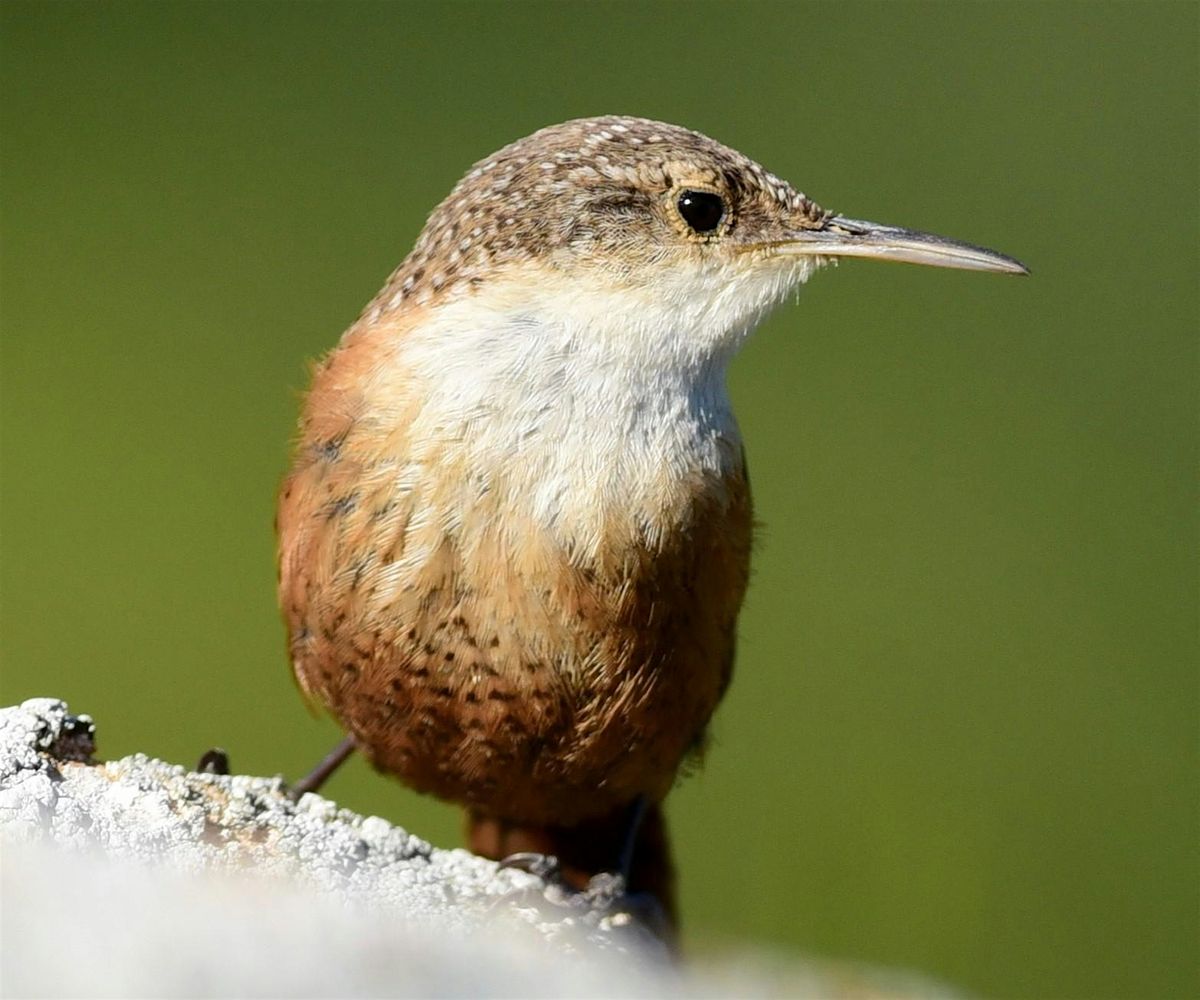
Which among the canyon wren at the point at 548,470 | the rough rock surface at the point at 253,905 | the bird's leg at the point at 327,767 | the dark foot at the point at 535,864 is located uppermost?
the canyon wren at the point at 548,470

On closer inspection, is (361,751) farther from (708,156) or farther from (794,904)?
(794,904)

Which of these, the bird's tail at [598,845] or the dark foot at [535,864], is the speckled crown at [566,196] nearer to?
the dark foot at [535,864]

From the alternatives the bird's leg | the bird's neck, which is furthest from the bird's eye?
the bird's leg

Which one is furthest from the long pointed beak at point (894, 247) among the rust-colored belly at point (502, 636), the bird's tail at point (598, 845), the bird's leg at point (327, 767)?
the bird's leg at point (327, 767)

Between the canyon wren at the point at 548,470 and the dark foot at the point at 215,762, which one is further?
the dark foot at the point at 215,762

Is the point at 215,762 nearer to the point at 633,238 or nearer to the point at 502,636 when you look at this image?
the point at 502,636

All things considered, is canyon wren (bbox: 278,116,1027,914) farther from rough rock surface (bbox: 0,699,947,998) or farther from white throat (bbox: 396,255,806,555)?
rough rock surface (bbox: 0,699,947,998)

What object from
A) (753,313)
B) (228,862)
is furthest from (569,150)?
(228,862)
